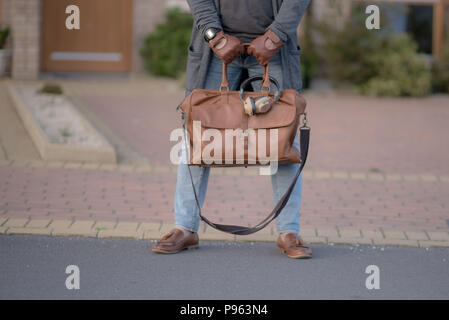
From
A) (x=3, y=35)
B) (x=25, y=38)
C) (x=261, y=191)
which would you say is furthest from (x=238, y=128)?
(x=25, y=38)

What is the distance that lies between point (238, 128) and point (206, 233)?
3.83 feet

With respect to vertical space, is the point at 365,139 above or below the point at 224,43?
below

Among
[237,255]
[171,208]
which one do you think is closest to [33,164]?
[171,208]

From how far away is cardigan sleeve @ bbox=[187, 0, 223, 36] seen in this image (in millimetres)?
4301

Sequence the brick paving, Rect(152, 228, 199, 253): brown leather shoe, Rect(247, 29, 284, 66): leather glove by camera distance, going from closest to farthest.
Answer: Rect(247, 29, 284, 66): leather glove < Rect(152, 228, 199, 253): brown leather shoe < the brick paving

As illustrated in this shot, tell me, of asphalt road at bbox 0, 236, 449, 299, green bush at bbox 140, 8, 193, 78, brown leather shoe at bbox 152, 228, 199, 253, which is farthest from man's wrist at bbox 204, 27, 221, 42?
green bush at bbox 140, 8, 193, 78

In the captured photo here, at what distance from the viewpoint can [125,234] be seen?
498cm

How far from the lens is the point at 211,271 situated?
4.29 metres

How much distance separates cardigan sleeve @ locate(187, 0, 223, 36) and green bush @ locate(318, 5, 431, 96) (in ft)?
28.5

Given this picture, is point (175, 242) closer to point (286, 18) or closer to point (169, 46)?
point (286, 18)

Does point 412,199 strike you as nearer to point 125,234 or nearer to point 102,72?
point 125,234

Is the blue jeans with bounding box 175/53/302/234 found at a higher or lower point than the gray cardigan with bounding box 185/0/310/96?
lower

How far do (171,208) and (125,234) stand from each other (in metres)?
0.82

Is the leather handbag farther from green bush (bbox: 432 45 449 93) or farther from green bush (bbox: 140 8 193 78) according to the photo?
green bush (bbox: 140 8 193 78)
